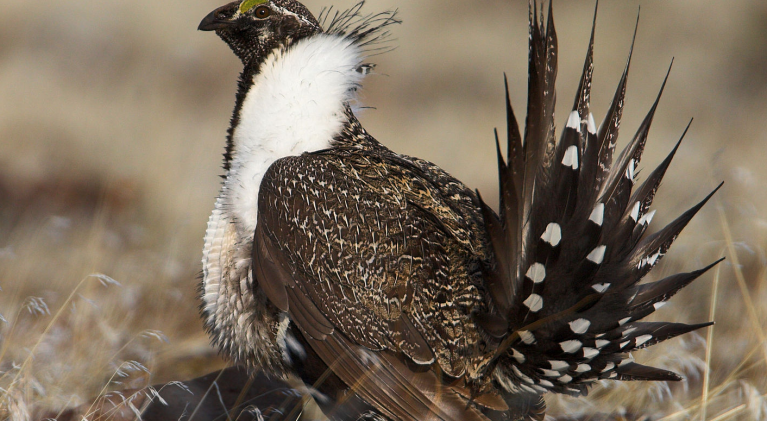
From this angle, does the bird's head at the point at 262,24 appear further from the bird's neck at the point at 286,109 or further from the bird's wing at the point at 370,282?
the bird's wing at the point at 370,282

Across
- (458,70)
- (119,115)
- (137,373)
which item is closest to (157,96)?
(119,115)

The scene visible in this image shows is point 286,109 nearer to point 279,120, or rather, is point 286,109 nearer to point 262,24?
point 279,120

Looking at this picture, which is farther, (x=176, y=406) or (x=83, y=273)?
(x=83, y=273)

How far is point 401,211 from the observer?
2.54 m

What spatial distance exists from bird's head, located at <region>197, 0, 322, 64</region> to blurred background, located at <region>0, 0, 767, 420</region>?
0.57 metres

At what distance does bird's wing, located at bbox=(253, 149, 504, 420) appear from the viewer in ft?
7.88

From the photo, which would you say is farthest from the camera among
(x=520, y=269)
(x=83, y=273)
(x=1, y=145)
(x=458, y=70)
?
(x=458, y=70)

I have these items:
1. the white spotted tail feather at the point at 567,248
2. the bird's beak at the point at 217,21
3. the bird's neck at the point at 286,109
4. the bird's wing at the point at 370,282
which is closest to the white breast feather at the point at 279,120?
the bird's neck at the point at 286,109

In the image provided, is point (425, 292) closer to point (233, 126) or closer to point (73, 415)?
point (233, 126)

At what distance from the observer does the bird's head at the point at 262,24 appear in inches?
117

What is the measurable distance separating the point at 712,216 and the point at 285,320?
4371 millimetres

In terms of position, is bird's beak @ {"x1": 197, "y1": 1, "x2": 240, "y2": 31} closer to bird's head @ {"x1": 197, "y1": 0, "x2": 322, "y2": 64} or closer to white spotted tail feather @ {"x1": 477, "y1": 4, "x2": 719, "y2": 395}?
bird's head @ {"x1": 197, "y1": 0, "x2": 322, "y2": 64}

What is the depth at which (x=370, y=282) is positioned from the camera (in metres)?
2.44

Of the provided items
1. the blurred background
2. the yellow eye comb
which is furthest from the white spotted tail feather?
the yellow eye comb
